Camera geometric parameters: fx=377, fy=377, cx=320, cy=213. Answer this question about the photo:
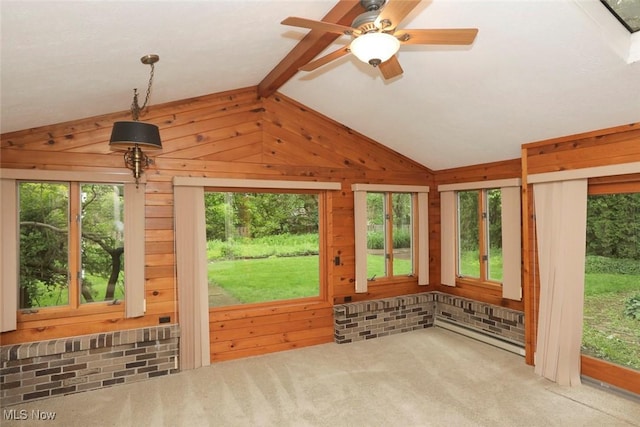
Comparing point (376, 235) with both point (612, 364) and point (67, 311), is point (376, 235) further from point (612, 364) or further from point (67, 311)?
point (67, 311)

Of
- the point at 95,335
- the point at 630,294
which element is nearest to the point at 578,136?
the point at 630,294

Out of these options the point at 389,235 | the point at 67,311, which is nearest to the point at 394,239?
the point at 389,235

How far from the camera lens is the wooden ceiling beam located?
8.33 ft

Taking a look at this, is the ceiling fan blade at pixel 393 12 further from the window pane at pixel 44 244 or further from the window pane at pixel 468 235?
the window pane at pixel 468 235

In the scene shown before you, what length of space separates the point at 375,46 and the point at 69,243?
330cm

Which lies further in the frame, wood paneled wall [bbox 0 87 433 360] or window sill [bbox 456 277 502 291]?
window sill [bbox 456 277 502 291]

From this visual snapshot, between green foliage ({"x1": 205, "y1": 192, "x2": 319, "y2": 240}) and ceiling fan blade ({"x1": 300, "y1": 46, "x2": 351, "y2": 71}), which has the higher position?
ceiling fan blade ({"x1": 300, "y1": 46, "x2": 351, "y2": 71})

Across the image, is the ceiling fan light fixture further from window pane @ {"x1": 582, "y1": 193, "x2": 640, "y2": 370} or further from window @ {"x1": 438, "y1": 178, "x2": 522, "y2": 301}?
window @ {"x1": 438, "y1": 178, "x2": 522, "y2": 301}

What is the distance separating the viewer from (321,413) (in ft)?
9.85

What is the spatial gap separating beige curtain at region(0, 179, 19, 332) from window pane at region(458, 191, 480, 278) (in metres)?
4.89

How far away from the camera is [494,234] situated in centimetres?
466

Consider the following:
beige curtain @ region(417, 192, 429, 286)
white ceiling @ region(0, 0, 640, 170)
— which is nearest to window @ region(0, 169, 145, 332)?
white ceiling @ region(0, 0, 640, 170)

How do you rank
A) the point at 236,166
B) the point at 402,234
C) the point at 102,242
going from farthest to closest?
1. the point at 402,234
2. the point at 236,166
3. the point at 102,242

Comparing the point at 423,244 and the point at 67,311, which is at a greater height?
the point at 423,244
